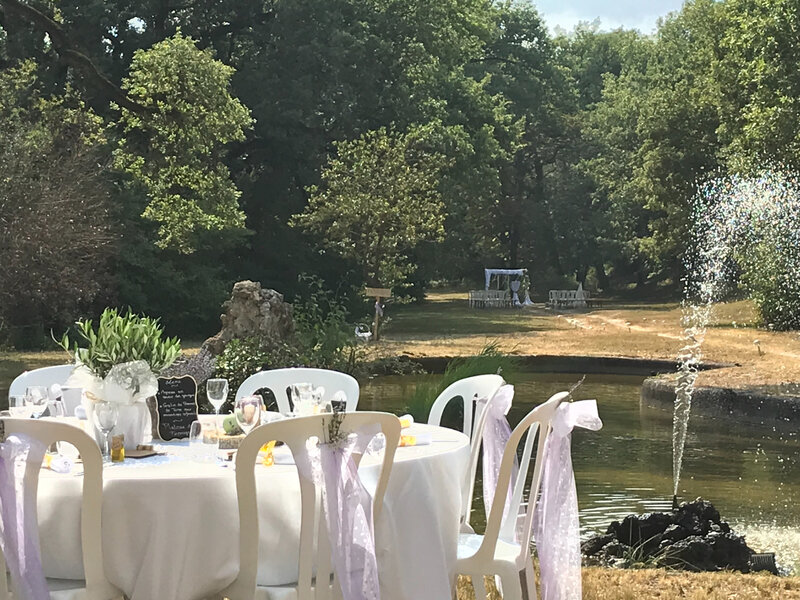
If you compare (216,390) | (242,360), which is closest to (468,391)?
(216,390)

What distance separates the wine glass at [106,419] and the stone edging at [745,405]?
10427 mm

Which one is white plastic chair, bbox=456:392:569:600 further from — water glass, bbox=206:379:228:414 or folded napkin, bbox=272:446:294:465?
water glass, bbox=206:379:228:414

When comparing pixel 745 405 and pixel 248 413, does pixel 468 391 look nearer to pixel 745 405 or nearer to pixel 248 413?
pixel 248 413

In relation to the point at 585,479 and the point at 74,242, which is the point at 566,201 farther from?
the point at 585,479

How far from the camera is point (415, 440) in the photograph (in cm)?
395

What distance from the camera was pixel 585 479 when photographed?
9.37 metres

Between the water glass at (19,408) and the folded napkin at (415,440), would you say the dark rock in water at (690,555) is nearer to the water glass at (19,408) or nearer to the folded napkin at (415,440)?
the folded napkin at (415,440)

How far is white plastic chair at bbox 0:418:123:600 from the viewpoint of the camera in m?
3.06

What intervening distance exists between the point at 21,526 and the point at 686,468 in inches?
309

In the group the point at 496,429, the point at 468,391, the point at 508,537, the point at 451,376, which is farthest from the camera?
the point at 451,376

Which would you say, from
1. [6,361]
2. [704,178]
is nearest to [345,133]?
[704,178]

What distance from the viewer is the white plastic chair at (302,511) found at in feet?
10.2

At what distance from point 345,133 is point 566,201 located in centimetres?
2017

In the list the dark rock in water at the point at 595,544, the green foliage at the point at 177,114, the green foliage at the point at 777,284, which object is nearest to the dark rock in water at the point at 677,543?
the dark rock in water at the point at 595,544
